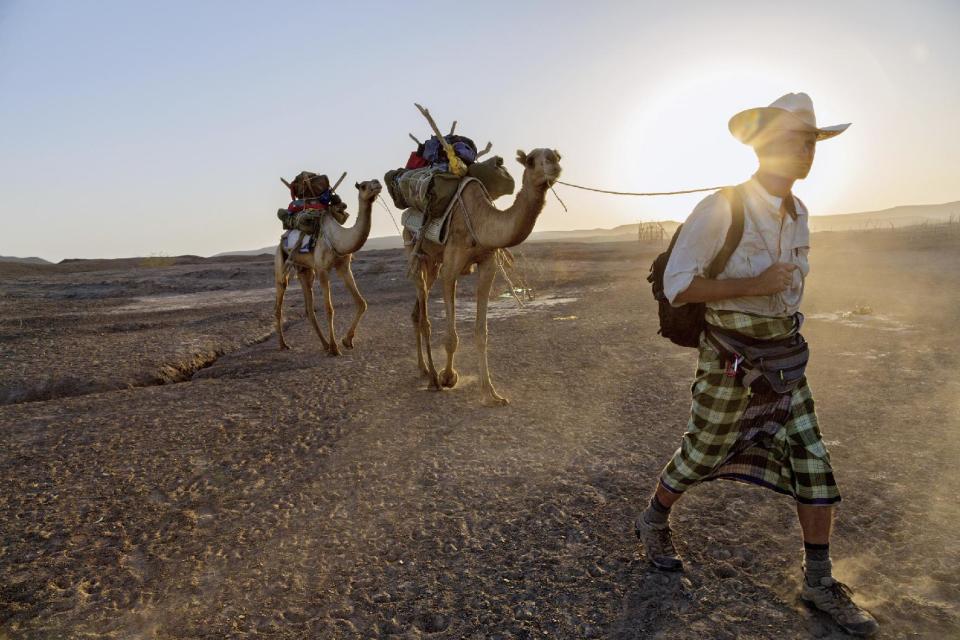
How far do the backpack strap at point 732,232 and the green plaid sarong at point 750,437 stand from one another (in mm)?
251

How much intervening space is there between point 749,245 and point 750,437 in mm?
873

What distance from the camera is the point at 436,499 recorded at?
383 centimetres

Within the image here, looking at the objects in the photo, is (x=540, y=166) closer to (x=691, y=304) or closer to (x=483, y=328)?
(x=483, y=328)

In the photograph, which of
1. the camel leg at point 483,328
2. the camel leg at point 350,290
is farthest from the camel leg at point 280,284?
the camel leg at point 483,328

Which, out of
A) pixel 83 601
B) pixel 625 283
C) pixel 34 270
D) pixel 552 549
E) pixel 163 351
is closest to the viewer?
pixel 83 601

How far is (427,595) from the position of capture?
2855 mm

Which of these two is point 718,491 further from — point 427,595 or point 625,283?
point 625,283

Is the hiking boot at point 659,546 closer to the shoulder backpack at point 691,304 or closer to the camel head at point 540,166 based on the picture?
the shoulder backpack at point 691,304

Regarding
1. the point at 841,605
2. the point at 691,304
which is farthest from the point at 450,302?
the point at 841,605

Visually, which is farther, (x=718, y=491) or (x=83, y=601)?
(x=718, y=491)

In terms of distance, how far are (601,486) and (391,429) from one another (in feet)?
6.74

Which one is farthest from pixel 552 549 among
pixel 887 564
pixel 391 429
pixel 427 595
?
pixel 391 429

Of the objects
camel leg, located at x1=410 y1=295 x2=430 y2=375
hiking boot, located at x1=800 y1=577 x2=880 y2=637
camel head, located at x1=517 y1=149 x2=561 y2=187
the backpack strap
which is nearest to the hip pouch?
the backpack strap

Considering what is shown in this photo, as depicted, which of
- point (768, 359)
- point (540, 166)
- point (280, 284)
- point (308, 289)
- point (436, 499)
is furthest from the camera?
point (280, 284)
